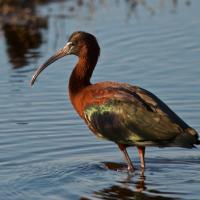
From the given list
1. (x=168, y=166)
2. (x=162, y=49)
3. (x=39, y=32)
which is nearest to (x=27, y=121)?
(x=168, y=166)

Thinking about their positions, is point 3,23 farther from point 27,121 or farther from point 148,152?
point 148,152

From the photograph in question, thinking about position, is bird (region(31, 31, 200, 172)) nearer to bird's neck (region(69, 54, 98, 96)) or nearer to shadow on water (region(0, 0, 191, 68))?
bird's neck (region(69, 54, 98, 96))

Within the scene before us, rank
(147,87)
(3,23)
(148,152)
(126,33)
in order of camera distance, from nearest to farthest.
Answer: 1. (148,152)
2. (147,87)
3. (126,33)
4. (3,23)

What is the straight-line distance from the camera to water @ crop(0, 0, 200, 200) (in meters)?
9.77

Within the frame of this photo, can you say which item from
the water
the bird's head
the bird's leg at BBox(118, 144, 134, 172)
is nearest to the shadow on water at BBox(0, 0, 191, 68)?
the water

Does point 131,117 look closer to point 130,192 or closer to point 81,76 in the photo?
point 130,192

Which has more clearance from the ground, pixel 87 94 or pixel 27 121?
pixel 87 94

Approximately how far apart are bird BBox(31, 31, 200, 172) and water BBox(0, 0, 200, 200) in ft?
1.42

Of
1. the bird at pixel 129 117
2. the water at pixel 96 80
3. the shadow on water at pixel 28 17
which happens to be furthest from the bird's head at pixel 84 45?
the shadow on water at pixel 28 17

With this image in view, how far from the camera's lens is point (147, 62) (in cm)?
1456

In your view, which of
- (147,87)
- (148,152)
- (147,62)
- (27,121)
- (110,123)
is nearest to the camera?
(110,123)

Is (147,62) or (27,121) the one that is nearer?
(27,121)

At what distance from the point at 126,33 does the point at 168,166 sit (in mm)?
6335

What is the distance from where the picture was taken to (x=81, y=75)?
1069cm
